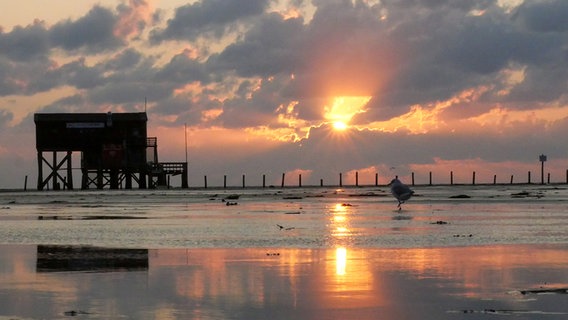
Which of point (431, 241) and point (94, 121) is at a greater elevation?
point (94, 121)

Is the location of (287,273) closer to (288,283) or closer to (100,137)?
(288,283)

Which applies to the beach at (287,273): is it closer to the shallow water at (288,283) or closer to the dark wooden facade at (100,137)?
the shallow water at (288,283)

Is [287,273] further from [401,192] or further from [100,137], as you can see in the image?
[100,137]

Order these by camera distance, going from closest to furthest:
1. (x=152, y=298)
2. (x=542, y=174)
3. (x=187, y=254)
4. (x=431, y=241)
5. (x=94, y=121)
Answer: (x=152, y=298) < (x=187, y=254) < (x=431, y=241) < (x=94, y=121) < (x=542, y=174)

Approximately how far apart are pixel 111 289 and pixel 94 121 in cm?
10345

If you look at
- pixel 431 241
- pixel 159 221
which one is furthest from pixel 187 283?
pixel 159 221

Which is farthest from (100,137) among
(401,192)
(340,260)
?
(340,260)

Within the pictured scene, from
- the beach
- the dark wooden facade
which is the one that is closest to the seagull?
the beach

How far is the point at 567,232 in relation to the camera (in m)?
26.3

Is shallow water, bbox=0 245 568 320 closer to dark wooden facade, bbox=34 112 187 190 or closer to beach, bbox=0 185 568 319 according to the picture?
beach, bbox=0 185 568 319

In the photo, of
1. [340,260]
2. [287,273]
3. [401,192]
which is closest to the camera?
[287,273]

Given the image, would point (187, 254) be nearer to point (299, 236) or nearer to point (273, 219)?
point (299, 236)

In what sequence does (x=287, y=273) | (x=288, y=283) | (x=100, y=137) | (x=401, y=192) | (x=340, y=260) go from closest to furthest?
(x=288, y=283) < (x=287, y=273) < (x=340, y=260) < (x=401, y=192) < (x=100, y=137)

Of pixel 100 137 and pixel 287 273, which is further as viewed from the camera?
pixel 100 137
